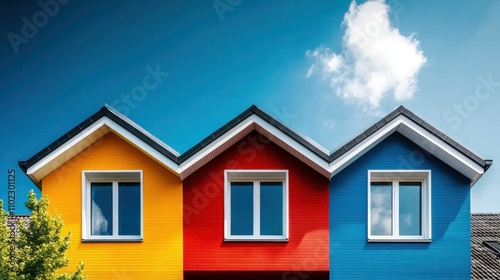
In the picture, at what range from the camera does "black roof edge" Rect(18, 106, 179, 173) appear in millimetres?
8461

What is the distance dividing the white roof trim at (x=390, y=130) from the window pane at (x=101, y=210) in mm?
4837

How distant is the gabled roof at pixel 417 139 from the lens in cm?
838

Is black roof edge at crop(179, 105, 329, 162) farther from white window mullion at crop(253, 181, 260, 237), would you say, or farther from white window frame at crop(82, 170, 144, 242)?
white window mullion at crop(253, 181, 260, 237)

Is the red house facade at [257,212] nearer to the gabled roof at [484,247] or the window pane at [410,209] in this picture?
the window pane at [410,209]

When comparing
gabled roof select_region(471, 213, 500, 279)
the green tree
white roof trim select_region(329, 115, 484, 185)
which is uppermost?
white roof trim select_region(329, 115, 484, 185)

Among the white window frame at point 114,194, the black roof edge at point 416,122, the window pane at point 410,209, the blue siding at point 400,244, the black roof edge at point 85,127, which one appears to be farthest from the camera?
the window pane at point 410,209

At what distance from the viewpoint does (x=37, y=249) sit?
7.75 m

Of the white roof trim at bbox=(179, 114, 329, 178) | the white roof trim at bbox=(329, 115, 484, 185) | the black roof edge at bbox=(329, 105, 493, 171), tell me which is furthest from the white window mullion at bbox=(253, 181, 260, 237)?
the black roof edge at bbox=(329, 105, 493, 171)

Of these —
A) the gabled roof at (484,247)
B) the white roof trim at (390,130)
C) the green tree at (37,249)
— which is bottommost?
the gabled roof at (484,247)

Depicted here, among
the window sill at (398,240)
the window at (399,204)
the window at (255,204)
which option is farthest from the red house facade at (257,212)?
the window at (399,204)

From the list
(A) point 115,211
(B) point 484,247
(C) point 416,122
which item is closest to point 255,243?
(A) point 115,211

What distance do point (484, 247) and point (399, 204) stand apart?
454 cm

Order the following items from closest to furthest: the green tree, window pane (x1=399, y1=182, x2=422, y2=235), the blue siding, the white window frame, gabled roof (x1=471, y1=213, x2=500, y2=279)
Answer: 1. the green tree
2. the blue siding
3. the white window frame
4. window pane (x1=399, y1=182, x2=422, y2=235)
5. gabled roof (x1=471, y1=213, x2=500, y2=279)

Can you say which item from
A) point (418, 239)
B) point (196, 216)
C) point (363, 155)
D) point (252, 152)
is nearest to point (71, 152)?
point (196, 216)
